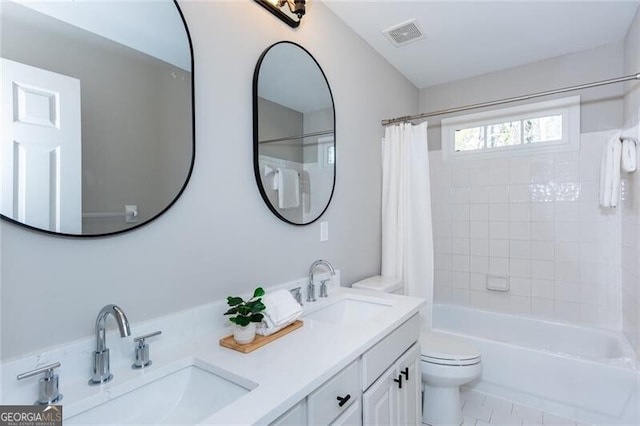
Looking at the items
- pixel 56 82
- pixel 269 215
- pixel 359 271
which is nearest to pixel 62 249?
pixel 56 82

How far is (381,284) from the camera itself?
2.13 meters

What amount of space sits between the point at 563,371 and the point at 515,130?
6.13 feet

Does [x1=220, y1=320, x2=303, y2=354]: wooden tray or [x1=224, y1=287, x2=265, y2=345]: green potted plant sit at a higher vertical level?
[x1=224, y1=287, x2=265, y2=345]: green potted plant

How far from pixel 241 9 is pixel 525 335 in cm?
302

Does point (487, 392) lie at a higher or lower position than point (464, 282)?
lower

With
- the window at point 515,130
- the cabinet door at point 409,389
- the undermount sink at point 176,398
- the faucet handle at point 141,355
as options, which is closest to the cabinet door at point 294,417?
the undermount sink at point 176,398

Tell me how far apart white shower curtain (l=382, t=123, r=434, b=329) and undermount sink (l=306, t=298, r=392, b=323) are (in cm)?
74

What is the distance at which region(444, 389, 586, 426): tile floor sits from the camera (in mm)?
1989

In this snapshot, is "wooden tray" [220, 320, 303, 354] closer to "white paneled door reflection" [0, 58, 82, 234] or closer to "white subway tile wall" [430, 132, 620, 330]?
"white paneled door reflection" [0, 58, 82, 234]

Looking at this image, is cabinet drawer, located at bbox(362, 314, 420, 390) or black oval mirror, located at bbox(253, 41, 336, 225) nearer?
cabinet drawer, located at bbox(362, 314, 420, 390)

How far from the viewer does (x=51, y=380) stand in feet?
2.58

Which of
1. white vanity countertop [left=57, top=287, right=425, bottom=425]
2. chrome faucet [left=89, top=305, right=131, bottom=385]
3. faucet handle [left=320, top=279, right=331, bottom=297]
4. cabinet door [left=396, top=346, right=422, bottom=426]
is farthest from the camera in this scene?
faucet handle [left=320, top=279, right=331, bottom=297]

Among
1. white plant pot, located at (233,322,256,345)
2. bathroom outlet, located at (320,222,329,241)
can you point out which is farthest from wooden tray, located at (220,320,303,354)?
bathroom outlet, located at (320,222,329,241)

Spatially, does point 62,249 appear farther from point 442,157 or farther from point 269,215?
point 442,157
